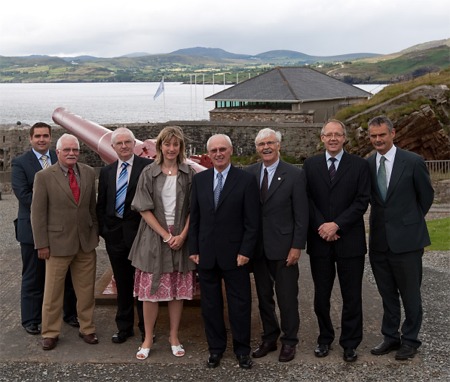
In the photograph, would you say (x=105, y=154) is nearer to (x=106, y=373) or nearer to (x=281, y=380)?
(x=106, y=373)

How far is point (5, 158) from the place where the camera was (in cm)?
2956

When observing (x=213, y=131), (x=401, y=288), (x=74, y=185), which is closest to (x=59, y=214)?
(x=74, y=185)

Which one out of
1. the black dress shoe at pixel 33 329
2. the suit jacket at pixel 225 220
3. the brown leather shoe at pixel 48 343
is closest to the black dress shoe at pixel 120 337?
the brown leather shoe at pixel 48 343

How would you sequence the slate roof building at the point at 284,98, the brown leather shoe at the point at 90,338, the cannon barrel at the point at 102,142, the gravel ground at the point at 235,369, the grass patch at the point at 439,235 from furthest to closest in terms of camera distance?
the slate roof building at the point at 284,98
the grass patch at the point at 439,235
the cannon barrel at the point at 102,142
the brown leather shoe at the point at 90,338
the gravel ground at the point at 235,369

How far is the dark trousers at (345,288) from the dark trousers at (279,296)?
20cm

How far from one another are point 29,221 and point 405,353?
11.6 ft

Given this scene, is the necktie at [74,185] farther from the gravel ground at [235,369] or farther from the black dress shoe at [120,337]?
the gravel ground at [235,369]

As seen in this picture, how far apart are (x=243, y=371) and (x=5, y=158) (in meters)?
27.2

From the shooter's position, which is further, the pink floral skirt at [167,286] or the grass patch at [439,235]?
the grass patch at [439,235]

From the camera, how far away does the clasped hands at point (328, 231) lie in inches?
189

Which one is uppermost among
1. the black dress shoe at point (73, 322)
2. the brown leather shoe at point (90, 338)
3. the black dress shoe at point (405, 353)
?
the black dress shoe at point (405, 353)

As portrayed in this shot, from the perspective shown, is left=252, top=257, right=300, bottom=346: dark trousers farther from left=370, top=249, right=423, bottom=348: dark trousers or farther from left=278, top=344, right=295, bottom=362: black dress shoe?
left=370, top=249, right=423, bottom=348: dark trousers

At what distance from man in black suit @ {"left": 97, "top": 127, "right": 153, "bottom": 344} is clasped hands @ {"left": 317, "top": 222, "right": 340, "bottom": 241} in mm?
1609

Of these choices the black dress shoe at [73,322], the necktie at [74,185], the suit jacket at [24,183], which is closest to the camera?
the necktie at [74,185]
